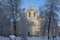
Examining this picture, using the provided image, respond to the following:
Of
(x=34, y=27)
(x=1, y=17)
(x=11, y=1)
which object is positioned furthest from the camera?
(x=34, y=27)

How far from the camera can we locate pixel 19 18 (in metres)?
24.6

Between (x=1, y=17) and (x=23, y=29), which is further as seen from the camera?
(x=23, y=29)

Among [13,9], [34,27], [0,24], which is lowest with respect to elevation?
[34,27]

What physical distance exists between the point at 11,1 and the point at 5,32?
3.82 metres

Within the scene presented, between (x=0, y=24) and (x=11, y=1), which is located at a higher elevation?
(x=11, y=1)

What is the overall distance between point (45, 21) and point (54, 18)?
46.1 inches

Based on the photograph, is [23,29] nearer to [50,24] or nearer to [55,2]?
[50,24]

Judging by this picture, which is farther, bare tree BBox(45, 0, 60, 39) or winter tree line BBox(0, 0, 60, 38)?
bare tree BBox(45, 0, 60, 39)

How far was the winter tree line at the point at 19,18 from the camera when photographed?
75.6ft

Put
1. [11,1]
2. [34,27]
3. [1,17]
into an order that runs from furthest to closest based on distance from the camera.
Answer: [34,27] < [11,1] < [1,17]

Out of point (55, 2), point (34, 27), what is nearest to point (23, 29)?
point (55, 2)

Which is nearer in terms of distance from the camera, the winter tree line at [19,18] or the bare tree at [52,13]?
the winter tree line at [19,18]

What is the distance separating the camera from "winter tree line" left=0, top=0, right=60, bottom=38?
23.0 meters

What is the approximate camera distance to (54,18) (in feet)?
81.3
